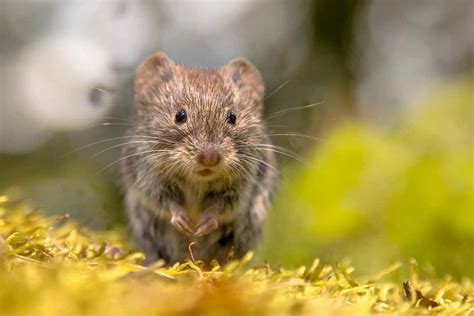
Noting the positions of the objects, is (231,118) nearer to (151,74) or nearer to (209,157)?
(209,157)

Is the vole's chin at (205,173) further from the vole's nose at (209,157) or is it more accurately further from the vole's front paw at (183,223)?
the vole's front paw at (183,223)

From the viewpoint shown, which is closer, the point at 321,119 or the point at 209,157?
the point at 209,157

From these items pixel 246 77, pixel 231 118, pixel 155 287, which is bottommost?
pixel 155 287

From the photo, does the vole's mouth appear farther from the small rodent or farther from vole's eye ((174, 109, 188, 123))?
vole's eye ((174, 109, 188, 123))

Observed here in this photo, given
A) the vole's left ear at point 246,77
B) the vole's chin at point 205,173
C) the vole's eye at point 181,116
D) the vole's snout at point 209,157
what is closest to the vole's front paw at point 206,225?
the vole's chin at point 205,173

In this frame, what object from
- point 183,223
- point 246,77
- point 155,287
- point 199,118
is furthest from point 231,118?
point 155,287

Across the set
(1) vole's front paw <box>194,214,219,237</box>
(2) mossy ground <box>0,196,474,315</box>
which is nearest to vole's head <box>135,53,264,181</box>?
(1) vole's front paw <box>194,214,219,237</box>

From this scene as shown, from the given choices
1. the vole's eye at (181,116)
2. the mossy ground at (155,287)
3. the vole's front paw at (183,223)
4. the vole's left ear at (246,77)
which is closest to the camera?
the mossy ground at (155,287)
